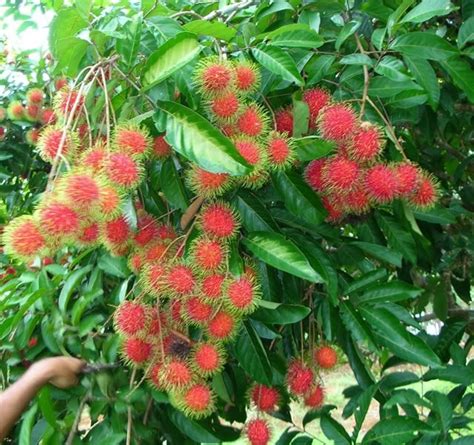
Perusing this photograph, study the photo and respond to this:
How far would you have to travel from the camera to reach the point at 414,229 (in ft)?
3.18

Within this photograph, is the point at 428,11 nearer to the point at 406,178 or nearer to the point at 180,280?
the point at 406,178

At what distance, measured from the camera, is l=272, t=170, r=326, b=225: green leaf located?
0.87 m

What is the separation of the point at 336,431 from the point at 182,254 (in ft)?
1.42

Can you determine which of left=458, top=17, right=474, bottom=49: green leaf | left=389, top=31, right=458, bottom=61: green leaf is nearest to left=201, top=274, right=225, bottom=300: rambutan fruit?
left=389, top=31, right=458, bottom=61: green leaf

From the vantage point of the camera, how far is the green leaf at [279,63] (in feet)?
2.72

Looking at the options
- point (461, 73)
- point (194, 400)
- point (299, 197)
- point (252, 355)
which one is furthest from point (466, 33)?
point (194, 400)

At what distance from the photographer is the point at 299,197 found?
0.87 m

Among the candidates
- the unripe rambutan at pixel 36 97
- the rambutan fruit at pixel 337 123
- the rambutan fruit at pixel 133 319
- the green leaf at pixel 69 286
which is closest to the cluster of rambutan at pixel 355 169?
the rambutan fruit at pixel 337 123

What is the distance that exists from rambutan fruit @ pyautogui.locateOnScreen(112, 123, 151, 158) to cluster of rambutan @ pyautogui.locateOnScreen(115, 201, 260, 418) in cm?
13

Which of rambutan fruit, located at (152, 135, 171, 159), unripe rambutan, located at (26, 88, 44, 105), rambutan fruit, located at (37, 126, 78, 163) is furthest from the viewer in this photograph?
unripe rambutan, located at (26, 88, 44, 105)

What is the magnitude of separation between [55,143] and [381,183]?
0.44 meters

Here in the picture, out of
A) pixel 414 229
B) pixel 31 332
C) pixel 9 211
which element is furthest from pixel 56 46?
pixel 9 211

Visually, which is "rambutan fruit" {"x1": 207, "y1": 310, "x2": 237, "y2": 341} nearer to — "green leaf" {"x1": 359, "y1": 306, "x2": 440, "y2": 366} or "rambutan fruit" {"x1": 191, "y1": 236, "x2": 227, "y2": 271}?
"rambutan fruit" {"x1": 191, "y1": 236, "x2": 227, "y2": 271}

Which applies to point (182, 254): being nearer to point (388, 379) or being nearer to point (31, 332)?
point (31, 332)
